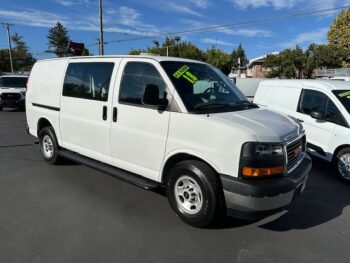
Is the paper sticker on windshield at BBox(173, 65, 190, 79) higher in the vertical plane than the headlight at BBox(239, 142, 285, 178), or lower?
higher

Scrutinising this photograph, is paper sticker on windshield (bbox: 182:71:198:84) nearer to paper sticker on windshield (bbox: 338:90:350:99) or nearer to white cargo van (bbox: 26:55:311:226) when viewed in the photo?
white cargo van (bbox: 26:55:311:226)

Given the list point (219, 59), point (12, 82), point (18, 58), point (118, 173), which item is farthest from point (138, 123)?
point (18, 58)

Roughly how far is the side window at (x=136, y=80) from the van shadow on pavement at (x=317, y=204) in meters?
2.29

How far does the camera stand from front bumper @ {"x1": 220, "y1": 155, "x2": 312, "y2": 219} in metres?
3.42

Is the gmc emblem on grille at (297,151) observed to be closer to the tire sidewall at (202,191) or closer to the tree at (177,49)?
the tire sidewall at (202,191)

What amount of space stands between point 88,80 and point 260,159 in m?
3.11

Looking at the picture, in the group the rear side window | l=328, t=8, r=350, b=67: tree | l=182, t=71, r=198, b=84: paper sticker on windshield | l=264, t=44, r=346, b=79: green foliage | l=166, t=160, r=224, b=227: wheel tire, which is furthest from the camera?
l=328, t=8, r=350, b=67: tree

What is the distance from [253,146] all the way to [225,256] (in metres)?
1.17

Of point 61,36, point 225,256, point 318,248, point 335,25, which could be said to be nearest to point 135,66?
point 225,256

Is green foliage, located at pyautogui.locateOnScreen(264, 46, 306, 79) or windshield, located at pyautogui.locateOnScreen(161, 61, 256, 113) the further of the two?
green foliage, located at pyautogui.locateOnScreen(264, 46, 306, 79)

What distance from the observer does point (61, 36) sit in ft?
310

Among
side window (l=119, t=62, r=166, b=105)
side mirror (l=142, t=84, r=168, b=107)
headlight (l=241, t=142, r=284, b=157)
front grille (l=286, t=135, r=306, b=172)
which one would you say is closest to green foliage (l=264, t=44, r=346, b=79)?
front grille (l=286, t=135, r=306, b=172)

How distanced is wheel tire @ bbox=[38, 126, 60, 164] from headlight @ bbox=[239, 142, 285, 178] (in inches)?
157

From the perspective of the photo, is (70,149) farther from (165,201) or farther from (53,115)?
(165,201)
